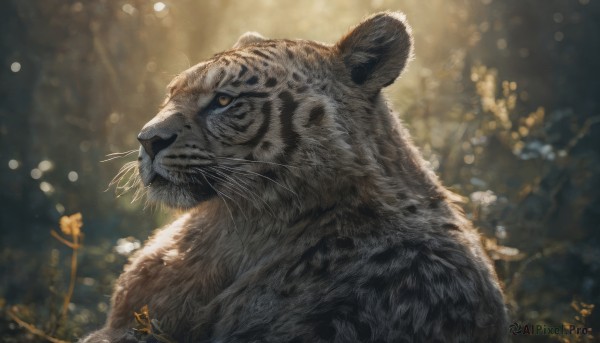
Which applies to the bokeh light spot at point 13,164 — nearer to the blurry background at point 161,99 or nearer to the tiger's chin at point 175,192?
the blurry background at point 161,99

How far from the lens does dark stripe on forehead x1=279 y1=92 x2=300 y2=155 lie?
373 centimetres

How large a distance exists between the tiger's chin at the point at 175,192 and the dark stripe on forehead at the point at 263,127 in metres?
0.32

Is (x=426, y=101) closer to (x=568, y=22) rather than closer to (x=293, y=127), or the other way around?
(x=568, y=22)

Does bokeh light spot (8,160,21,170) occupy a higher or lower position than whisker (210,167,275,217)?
higher

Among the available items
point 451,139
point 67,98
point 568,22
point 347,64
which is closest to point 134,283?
point 347,64

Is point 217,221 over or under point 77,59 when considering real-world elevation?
under

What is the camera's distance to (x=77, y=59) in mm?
Result: 8117

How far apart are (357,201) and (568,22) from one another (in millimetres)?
A: 6027

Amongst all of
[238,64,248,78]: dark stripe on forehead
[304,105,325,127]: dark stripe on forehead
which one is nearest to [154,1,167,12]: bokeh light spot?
[238,64,248,78]: dark stripe on forehead

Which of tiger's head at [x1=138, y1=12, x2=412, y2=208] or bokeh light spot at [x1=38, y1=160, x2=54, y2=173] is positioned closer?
tiger's head at [x1=138, y1=12, x2=412, y2=208]

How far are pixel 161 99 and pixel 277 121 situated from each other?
462 centimetres

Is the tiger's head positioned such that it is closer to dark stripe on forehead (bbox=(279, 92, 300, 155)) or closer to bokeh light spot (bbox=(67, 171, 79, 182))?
dark stripe on forehead (bbox=(279, 92, 300, 155))

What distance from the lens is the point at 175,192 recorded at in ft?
12.4

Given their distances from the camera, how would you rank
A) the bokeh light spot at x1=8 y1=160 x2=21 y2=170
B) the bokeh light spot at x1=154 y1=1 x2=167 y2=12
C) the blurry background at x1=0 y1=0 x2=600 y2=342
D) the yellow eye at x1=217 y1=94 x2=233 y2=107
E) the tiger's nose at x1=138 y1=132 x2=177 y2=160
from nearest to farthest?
the tiger's nose at x1=138 y1=132 x2=177 y2=160 → the yellow eye at x1=217 y1=94 x2=233 y2=107 → the blurry background at x1=0 y1=0 x2=600 y2=342 → the bokeh light spot at x1=154 y1=1 x2=167 y2=12 → the bokeh light spot at x1=8 y1=160 x2=21 y2=170
